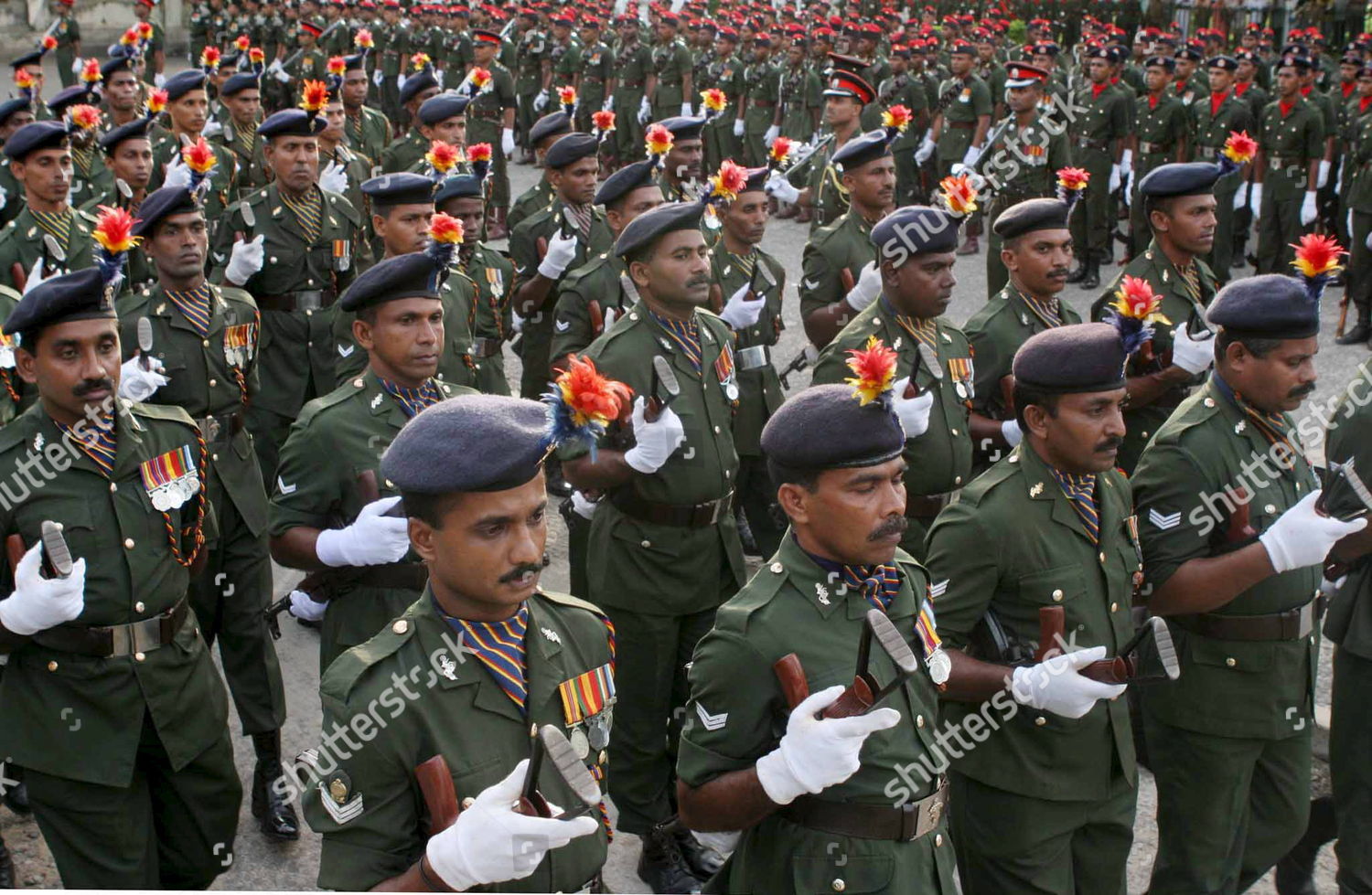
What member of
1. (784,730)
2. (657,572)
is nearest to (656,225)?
(657,572)

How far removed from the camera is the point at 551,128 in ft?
33.8

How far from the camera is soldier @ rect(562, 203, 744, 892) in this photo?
5.36 metres

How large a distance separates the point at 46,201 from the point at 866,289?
15.2 ft

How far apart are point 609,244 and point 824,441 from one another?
19.2 feet

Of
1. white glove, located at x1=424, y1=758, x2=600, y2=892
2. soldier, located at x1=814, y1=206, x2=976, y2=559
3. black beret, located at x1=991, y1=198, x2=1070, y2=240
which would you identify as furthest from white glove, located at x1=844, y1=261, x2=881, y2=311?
white glove, located at x1=424, y1=758, x2=600, y2=892

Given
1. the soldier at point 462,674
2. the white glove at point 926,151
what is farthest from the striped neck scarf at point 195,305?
the white glove at point 926,151

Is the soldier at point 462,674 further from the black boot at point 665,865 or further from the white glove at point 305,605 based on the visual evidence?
the black boot at point 665,865

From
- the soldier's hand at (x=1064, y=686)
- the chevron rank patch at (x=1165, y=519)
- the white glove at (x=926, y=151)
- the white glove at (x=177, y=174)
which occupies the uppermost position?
the white glove at (x=177, y=174)

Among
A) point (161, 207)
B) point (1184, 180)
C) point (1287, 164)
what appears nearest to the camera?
point (161, 207)

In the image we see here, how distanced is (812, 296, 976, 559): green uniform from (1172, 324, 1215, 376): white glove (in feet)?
3.87

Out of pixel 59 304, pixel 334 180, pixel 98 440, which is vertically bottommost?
pixel 334 180

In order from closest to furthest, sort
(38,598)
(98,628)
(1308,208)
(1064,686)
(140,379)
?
1. (1064,686)
2. (38,598)
3. (98,628)
4. (140,379)
5. (1308,208)

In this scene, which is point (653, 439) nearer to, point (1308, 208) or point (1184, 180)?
point (1184, 180)

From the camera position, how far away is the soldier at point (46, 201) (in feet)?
25.8
